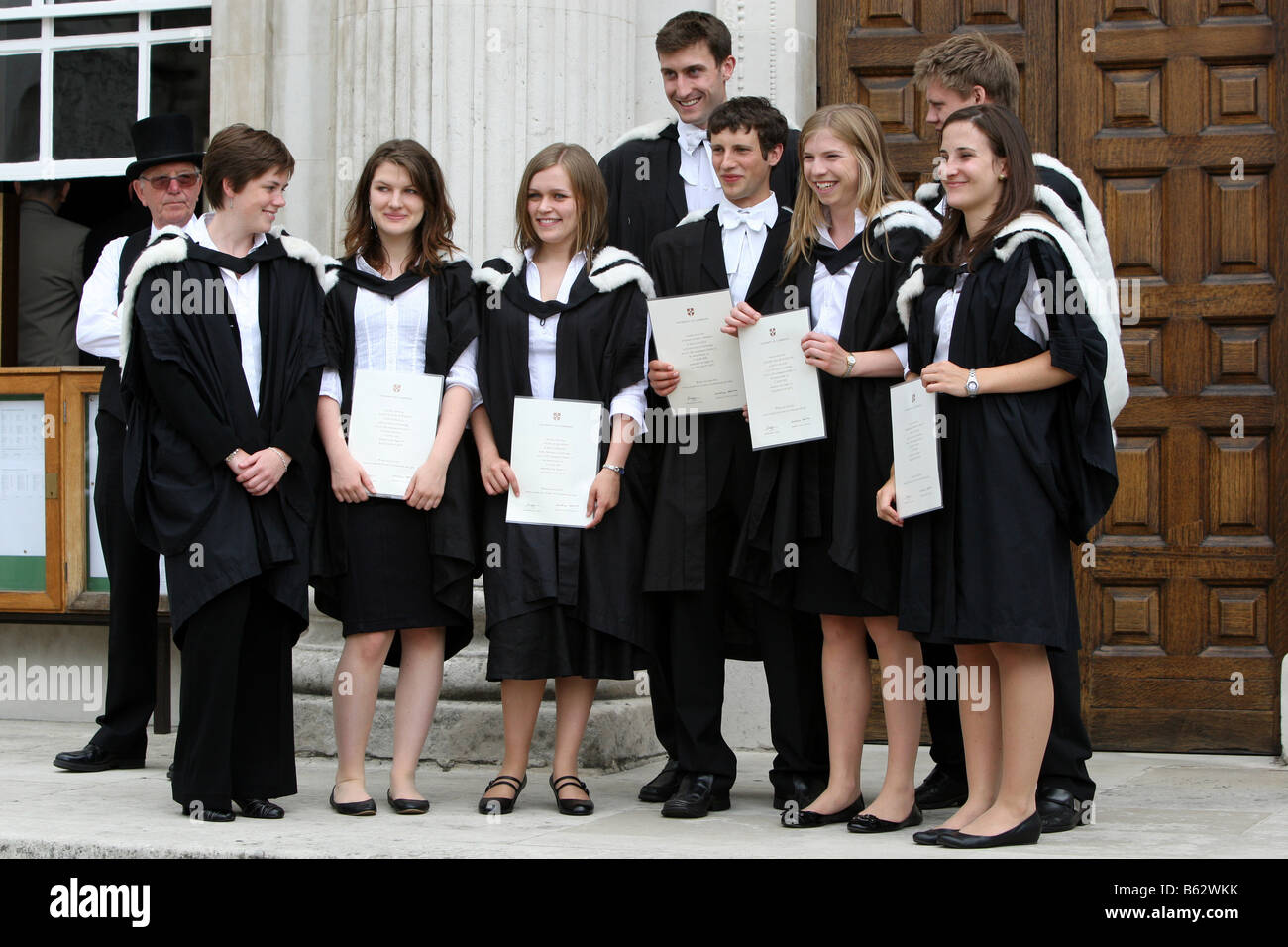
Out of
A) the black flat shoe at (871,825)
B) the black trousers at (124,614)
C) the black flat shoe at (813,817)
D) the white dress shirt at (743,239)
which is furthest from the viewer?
the black trousers at (124,614)

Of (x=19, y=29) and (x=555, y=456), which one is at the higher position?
(x=19, y=29)

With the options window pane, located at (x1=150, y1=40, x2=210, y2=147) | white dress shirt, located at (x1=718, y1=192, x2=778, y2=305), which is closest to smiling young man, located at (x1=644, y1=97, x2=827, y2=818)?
white dress shirt, located at (x1=718, y1=192, x2=778, y2=305)

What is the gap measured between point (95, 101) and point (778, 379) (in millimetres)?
4244

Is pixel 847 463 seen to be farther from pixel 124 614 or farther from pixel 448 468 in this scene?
pixel 124 614

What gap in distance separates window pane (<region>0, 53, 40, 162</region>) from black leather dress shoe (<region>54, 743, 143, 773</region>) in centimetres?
308

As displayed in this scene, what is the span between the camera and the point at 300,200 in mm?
7309

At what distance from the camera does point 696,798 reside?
17.2 feet

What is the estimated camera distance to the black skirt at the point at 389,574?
206 inches

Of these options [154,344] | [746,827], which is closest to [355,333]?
[154,344]

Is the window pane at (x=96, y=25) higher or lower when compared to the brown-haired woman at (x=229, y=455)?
higher

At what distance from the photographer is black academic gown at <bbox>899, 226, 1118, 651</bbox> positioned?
4531mm

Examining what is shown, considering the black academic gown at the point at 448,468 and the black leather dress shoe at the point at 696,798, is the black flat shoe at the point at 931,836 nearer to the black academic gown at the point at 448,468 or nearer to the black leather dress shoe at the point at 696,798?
the black leather dress shoe at the point at 696,798

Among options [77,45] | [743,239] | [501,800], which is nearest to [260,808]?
[501,800]

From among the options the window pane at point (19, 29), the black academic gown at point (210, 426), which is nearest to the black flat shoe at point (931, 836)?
the black academic gown at point (210, 426)
